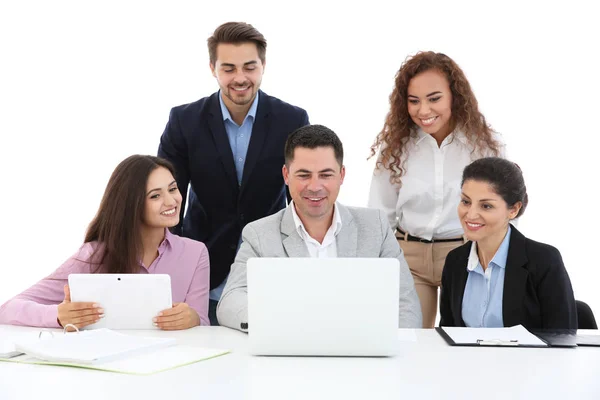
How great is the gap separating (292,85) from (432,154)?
1799 millimetres

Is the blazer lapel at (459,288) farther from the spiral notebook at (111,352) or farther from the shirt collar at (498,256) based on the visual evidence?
the spiral notebook at (111,352)

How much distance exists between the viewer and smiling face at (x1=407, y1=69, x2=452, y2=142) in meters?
3.23

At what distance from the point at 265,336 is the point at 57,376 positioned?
534 millimetres

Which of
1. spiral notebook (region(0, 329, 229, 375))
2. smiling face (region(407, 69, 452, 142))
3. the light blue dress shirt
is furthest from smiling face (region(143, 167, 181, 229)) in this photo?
smiling face (region(407, 69, 452, 142))

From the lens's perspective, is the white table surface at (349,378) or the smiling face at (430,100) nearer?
the white table surface at (349,378)

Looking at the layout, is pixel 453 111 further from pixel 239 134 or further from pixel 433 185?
pixel 239 134

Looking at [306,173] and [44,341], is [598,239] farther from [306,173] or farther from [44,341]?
[44,341]

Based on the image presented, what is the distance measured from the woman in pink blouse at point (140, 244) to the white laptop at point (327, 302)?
872mm

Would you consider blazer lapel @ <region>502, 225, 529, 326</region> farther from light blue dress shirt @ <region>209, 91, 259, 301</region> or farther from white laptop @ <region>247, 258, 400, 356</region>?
light blue dress shirt @ <region>209, 91, 259, 301</region>

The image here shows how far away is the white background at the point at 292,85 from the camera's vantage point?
15.7 feet

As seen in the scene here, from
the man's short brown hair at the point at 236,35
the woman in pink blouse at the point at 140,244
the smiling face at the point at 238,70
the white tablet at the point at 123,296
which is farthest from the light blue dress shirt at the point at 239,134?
the white tablet at the point at 123,296

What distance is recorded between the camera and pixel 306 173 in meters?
2.80

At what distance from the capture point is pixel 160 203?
3.02m

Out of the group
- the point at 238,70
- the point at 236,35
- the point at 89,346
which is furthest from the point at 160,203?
the point at 89,346
